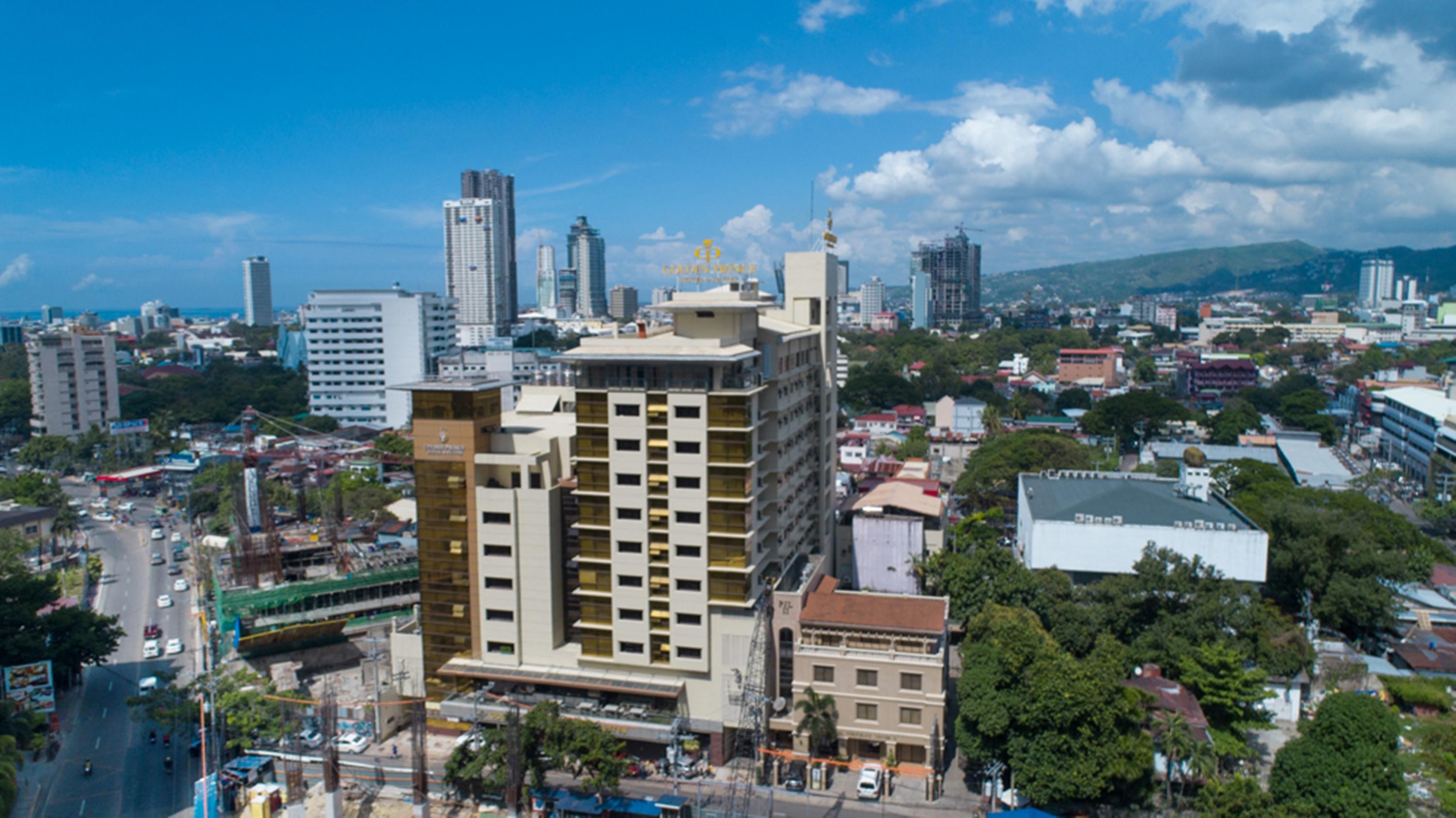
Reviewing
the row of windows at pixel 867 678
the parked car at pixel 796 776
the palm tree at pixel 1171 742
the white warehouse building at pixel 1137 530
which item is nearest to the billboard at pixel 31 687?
the parked car at pixel 796 776

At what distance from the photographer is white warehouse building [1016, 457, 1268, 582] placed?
136 feet

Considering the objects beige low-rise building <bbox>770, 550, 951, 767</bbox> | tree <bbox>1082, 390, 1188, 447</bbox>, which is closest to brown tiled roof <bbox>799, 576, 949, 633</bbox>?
beige low-rise building <bbox>770, 550, 951, 767</bbox>

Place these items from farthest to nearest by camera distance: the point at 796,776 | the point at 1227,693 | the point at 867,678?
the point at 1227,693 → the point at 867,678 → the point at 796,776

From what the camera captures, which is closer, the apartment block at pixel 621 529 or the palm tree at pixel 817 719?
the palm tree at pixel 817 719

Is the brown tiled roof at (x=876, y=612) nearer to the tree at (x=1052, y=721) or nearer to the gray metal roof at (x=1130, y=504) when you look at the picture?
the tree at (x=1052, y=721)

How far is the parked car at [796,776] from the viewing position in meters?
30.2

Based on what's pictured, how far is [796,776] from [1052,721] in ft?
27.4

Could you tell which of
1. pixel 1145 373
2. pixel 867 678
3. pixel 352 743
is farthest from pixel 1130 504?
pixel 1145 373

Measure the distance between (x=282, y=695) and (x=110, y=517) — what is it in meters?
46.0

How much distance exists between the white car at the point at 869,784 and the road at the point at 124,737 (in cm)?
2128

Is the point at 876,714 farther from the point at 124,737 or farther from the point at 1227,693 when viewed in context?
the point at 124,737

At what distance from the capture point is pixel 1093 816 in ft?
91.9

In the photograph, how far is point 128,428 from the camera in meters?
87.1

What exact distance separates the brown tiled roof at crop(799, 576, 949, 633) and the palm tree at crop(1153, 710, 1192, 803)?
7079 millimetres
